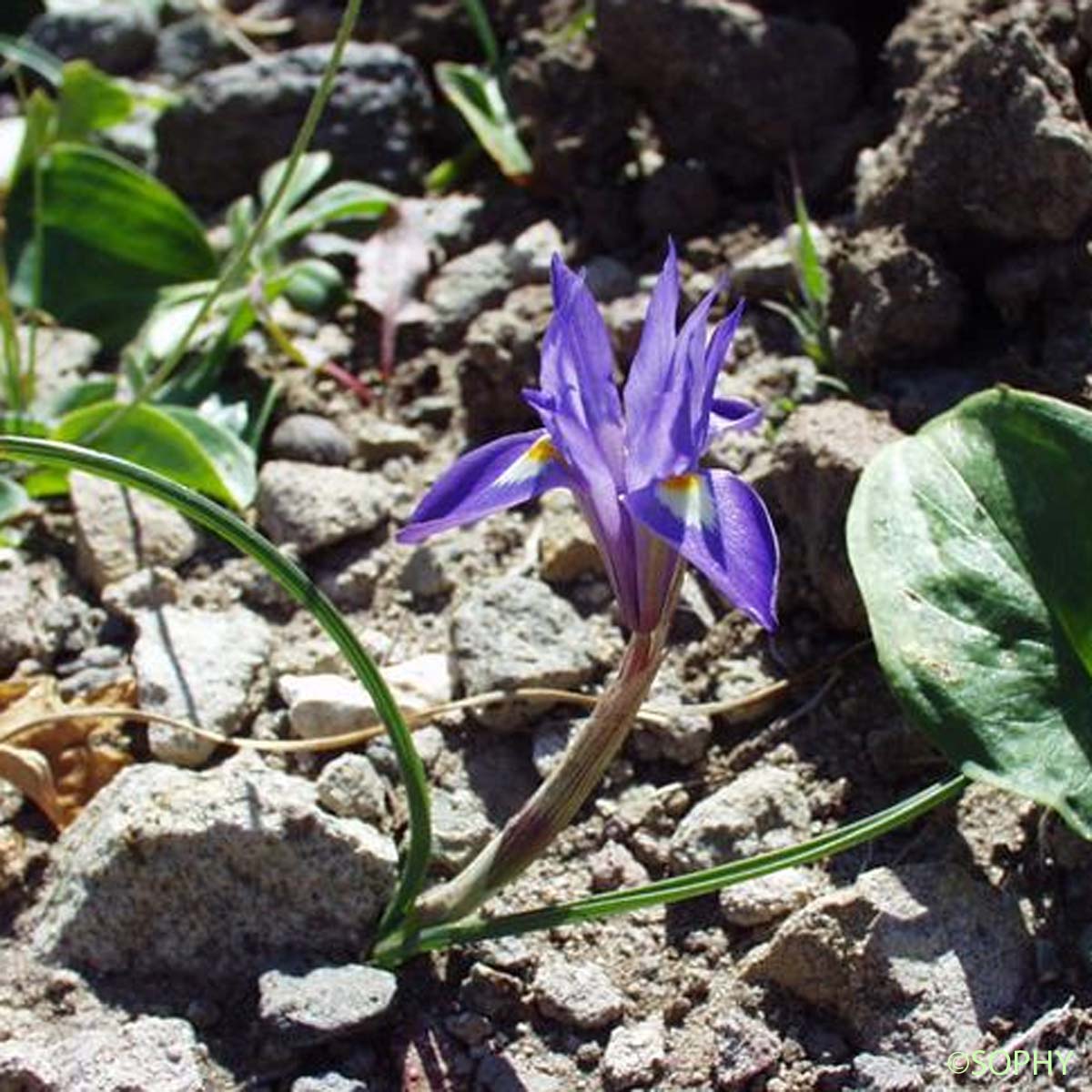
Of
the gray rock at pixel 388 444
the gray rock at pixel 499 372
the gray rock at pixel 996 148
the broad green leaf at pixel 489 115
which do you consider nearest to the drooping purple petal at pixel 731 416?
the gray rock at pixel 996 148

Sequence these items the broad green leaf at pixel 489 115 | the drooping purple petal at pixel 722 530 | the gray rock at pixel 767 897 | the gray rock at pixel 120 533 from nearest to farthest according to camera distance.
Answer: the drooping purple petal at pixel 722 530 → the gray rock at pixel 767 897 → the gray rock at pixel 120 533 → the broad green leaf at pixel 489 115

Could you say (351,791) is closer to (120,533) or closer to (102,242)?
(120,533)

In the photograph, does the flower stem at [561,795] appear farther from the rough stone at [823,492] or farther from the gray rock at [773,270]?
the gray rock at [773,270]

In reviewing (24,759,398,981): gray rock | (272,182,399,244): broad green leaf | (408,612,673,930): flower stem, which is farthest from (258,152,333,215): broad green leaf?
(408,612,673,930): flower stem

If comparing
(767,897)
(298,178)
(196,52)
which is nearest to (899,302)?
(767,897)

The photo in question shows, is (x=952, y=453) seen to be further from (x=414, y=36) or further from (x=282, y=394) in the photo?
(x=414, y=36)

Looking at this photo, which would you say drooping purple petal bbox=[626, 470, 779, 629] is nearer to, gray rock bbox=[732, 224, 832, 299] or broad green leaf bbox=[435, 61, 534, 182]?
gray rock bbox=[732, 224, 832, 299]
